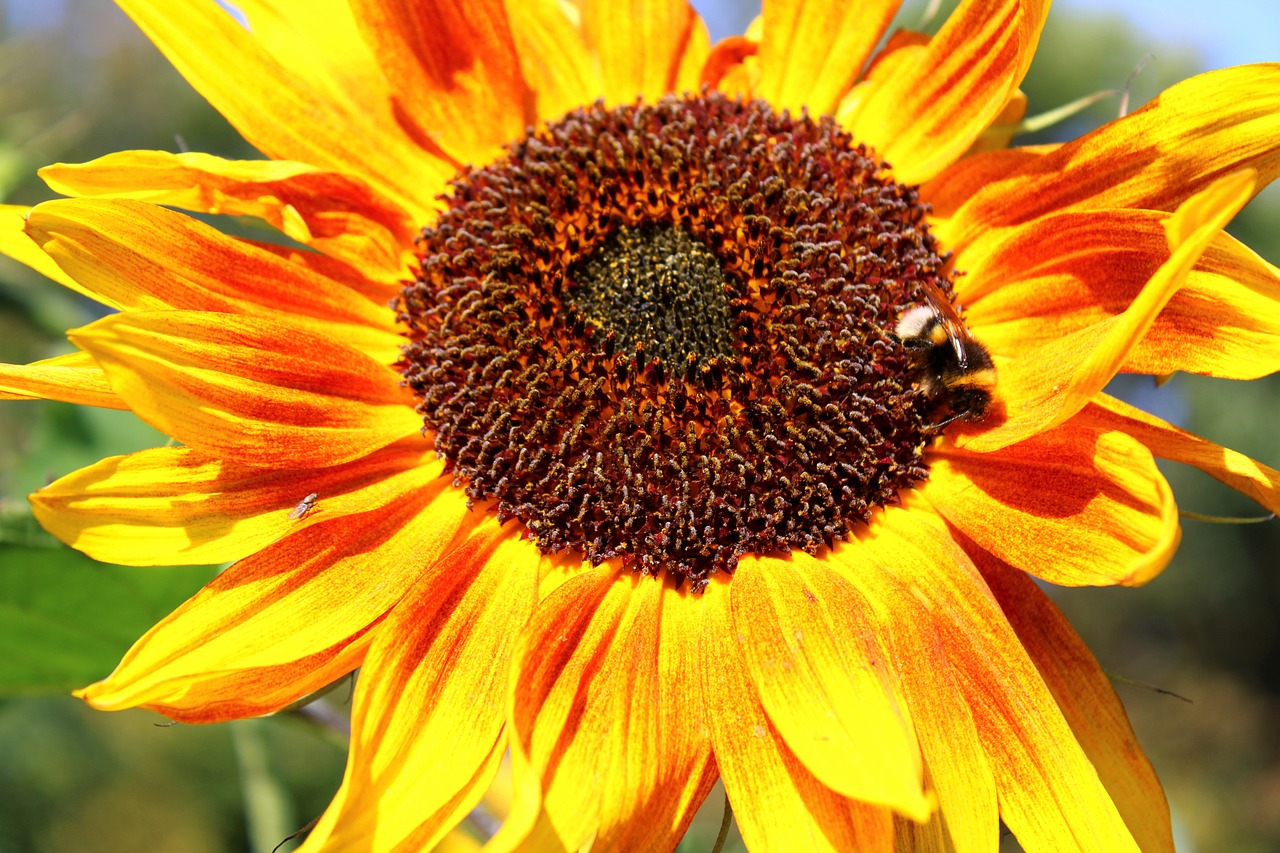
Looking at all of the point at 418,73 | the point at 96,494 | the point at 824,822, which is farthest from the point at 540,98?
the point at 824,822

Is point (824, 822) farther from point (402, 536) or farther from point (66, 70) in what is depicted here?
point (66, 70)

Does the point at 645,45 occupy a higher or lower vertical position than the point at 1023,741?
higher

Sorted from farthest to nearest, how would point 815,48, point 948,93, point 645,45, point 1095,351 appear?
point 645,45, point 815,48, point 948,93, point 1095,351

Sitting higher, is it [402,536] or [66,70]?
[66,70]

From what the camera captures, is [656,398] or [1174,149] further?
[656,398]

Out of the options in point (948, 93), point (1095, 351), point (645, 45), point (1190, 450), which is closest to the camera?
point (1095, 351)

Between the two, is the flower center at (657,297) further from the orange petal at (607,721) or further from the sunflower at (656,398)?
the orange petal at (607,721)

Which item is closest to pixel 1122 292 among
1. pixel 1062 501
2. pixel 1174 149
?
pixel 1174 149

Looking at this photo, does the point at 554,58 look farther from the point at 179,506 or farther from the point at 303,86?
the point at 179,506
